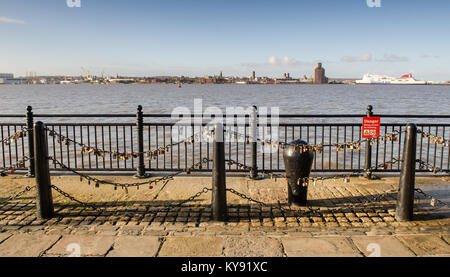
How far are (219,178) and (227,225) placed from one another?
0.78 m

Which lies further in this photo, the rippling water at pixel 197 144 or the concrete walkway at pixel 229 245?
the rippling water at pixel 197 144

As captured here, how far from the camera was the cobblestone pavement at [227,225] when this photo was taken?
5.38m

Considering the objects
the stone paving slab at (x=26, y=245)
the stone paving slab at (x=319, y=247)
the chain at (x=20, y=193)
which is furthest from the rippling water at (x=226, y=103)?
the stone paving slab at (x=26, y=245)

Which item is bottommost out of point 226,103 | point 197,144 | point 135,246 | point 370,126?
point 197,144

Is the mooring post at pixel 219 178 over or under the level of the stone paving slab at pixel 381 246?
over

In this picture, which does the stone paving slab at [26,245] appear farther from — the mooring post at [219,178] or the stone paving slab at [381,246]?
the stone paving slab at [381,246]

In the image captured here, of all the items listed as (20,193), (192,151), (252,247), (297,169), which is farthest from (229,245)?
(192,151)

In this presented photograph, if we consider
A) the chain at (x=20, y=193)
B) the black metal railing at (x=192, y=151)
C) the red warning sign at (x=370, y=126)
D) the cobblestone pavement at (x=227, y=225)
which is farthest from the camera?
the black metal railing at (x=192, y=151)

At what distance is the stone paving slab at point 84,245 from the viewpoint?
5.24m

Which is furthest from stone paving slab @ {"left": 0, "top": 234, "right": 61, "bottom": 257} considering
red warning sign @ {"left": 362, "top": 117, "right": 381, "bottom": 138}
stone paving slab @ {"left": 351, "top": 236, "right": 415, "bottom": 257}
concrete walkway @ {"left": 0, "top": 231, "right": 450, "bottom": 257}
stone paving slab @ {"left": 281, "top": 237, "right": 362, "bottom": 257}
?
red warning sign @ {"left": 362, "top": 117, "right": 381, "bottom": 138}

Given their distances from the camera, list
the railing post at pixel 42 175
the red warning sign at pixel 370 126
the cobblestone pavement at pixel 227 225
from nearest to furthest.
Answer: the cobblestone pavement at pixel 227 225 → the railing post at pixel 42 175 → the red warning sign at pixel 370 126

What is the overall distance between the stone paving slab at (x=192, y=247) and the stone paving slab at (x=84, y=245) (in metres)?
0.84

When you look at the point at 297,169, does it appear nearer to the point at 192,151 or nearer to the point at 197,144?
the point at 192,151

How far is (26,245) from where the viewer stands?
551 cm
